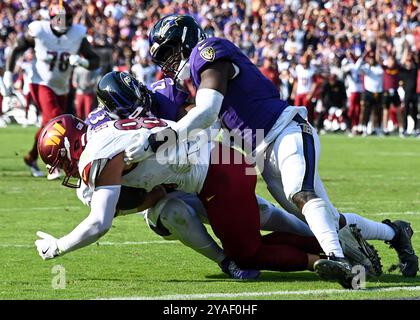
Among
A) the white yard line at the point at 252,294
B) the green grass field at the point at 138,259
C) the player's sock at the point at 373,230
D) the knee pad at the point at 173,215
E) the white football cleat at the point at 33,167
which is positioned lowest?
the white football cleat at the point at 33,167

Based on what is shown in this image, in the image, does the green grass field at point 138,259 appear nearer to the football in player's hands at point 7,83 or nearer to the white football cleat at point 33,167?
the white football cleat at point 33,167

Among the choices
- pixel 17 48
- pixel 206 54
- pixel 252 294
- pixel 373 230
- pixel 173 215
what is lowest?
pixel 252 294

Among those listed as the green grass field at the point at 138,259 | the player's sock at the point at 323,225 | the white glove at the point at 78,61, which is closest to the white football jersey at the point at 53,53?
the white glove at the point at 78,61

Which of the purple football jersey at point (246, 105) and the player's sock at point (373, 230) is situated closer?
the purple football jersey at point (246, 105)

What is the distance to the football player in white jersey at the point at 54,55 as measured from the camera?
11.4 m

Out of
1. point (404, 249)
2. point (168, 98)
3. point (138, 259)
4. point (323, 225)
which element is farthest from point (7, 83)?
point (323, 225)

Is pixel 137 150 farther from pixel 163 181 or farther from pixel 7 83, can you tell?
pixel 7 83

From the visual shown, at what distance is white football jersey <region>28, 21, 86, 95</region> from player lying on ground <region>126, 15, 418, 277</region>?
589 centimetres

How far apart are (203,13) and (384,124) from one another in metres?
8.31

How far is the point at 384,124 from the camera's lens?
21.7 metres

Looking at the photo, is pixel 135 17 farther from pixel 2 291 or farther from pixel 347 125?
pixel 2 291

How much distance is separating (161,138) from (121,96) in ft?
1.50

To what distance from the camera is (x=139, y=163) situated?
16.8 ft
